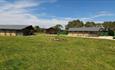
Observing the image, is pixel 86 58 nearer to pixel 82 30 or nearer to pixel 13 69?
pixel 13 69

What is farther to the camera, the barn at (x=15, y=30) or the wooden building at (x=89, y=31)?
the wooden building at (x=89, y=31)

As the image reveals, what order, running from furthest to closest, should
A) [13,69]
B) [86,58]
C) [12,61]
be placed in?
[86,58] → [12,61] → [13,69]

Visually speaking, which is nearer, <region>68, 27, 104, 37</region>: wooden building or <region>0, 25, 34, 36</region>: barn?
<region>0, 25, 34, 36</region>: barn

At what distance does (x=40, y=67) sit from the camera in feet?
60.3

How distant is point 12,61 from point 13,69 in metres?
2.52

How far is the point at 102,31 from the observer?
9838 centimetres

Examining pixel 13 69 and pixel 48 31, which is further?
pixel 48 31

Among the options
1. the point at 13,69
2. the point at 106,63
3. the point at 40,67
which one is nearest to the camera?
the point at 13,69

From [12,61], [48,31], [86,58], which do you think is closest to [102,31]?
[48,31]

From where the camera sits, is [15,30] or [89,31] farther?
[89,31]

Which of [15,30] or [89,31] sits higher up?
[15,30]

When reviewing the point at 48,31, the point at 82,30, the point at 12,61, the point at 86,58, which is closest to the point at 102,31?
the point at 82,30

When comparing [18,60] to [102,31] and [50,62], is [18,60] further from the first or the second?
[102,31]

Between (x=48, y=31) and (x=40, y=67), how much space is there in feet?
320
